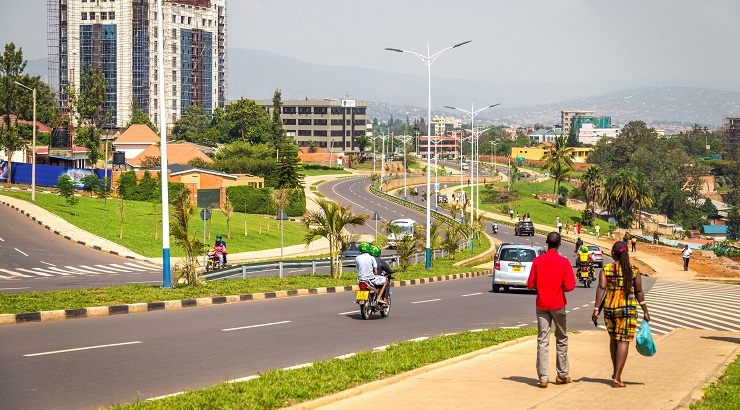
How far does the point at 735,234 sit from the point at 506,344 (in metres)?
117

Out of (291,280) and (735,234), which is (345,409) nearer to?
(291,280)

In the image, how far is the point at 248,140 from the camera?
153m

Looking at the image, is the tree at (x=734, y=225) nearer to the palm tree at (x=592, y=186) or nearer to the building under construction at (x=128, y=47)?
the palm tree at (x=592, y=186)

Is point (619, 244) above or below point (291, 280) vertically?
above

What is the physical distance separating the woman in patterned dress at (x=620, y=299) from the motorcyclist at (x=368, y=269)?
8.38 m

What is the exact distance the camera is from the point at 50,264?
126 ft

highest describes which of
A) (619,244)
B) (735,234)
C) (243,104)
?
(243,104)

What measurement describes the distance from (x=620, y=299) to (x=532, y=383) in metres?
1.46

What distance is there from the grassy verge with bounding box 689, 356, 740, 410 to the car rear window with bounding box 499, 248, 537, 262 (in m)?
16.3

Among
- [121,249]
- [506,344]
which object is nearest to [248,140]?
[121,249]

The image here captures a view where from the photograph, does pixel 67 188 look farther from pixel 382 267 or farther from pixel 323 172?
pixel 323 172

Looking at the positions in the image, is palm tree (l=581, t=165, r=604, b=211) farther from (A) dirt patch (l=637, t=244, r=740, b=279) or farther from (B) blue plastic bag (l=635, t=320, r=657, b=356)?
(B) blue plastic bag (l=635, t=320, r=657, b=356)

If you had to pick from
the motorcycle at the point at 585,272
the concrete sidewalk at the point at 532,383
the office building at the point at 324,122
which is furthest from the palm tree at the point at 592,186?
the concrete sidewalk at the point at 532,383

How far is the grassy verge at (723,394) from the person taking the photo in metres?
9.52
